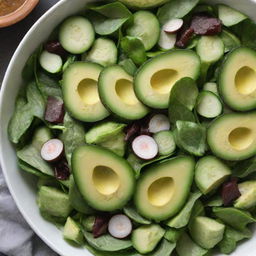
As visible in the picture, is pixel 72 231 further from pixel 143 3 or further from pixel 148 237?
pixel 143 3

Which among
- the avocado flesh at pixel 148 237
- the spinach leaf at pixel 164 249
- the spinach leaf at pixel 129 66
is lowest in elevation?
the spinach leaf at pixel 164 249

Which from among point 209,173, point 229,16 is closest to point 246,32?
point 229,16

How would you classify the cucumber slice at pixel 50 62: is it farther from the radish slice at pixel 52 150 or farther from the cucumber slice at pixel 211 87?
the cucumber slice at pixel 211 87

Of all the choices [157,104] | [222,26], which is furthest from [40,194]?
[222,26]

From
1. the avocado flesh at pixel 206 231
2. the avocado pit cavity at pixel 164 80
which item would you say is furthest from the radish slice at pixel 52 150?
the avocado flesh at pixel 206 231

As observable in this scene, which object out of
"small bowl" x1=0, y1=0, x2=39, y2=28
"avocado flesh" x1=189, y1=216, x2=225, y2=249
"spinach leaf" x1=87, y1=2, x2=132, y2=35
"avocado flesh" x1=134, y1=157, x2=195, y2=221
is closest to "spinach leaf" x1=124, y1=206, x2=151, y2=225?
"avocado flesh" x1=134, y1=157, x2=195, y2=221

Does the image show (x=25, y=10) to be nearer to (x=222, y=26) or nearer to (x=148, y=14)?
(x=148, y=14)
